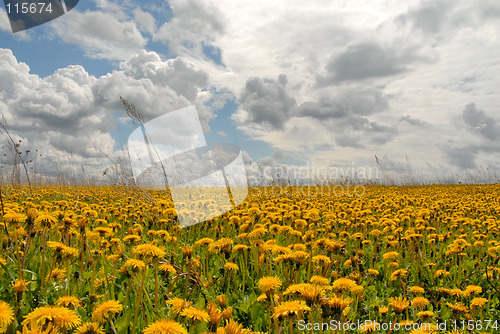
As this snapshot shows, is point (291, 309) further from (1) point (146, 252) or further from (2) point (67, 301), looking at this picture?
(2) point (67, 301)

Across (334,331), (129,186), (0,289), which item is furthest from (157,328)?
(129,186)

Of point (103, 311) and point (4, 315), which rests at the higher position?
point (4, 315)

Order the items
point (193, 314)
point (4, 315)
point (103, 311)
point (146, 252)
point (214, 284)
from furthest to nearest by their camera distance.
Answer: point (214, 284) < point (146, 252) < point (103, 311) < point (193, 314) < point (4, 315)

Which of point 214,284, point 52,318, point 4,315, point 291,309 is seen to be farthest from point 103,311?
point 214,284

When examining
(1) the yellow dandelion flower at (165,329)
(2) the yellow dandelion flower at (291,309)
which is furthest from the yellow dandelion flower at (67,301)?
(2) the yellow dandelion flower at (291,309)

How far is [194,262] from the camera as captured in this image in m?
2.76

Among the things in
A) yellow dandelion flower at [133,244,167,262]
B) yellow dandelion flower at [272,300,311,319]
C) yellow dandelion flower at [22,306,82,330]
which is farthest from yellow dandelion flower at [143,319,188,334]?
yellow dandelion flower at [133,244,167,262]

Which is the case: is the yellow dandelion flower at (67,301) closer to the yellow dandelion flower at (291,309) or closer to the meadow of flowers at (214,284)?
the meadow of flowers at (214,284)

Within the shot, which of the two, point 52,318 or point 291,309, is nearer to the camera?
point 52,318

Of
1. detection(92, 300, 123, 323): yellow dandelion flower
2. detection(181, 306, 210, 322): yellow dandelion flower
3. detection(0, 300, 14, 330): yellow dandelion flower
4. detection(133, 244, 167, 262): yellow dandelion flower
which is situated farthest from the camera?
detection(133, 244, 167, 262): yellow dandelion flower

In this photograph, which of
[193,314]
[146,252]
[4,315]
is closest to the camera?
[4,315]

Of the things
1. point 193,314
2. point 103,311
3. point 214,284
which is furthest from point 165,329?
point 214,284

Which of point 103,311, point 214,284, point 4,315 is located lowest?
point 214,284

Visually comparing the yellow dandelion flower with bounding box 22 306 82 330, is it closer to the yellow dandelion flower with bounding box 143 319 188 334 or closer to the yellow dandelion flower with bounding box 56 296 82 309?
the yellow dandelion flower with bounding box 56 296 82 309
